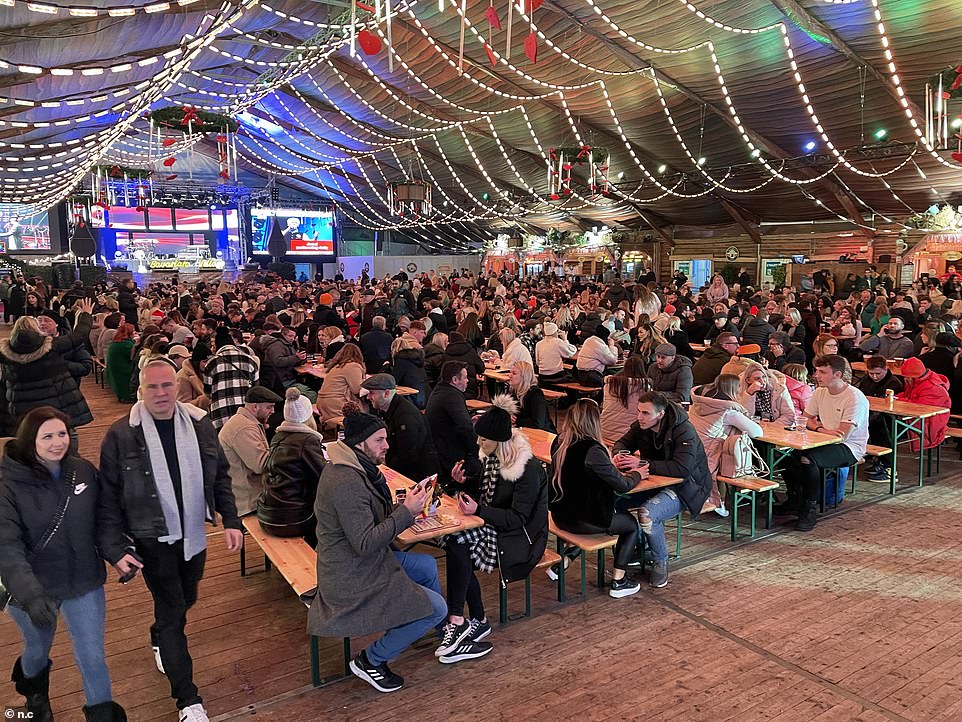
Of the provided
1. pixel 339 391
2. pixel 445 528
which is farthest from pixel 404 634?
pixel 339 391

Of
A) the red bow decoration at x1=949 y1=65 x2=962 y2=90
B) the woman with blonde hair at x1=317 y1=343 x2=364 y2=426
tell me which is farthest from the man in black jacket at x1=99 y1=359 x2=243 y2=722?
the red bow decoration at x1=949 y1=65 x2=962 y2=90

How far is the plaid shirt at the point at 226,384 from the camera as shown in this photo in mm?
4938

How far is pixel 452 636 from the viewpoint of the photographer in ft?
10.6

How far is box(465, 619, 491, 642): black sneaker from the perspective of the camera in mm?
3256

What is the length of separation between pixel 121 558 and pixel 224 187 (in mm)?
31508

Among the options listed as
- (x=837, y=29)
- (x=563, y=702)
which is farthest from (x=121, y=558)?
(x=837, y=29)

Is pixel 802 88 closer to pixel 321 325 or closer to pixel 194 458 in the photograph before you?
pixel 321 325

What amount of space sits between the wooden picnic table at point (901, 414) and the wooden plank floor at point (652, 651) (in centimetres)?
112

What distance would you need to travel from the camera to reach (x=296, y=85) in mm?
17312

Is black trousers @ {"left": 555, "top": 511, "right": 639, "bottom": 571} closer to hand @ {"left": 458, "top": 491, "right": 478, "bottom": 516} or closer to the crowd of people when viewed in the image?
the crowd of people

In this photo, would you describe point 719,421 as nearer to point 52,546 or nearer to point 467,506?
point 467,506

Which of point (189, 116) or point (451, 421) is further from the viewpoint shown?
point (189, 116)

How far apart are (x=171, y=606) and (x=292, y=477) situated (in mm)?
899

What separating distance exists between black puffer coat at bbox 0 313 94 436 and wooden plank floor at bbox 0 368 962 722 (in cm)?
198
